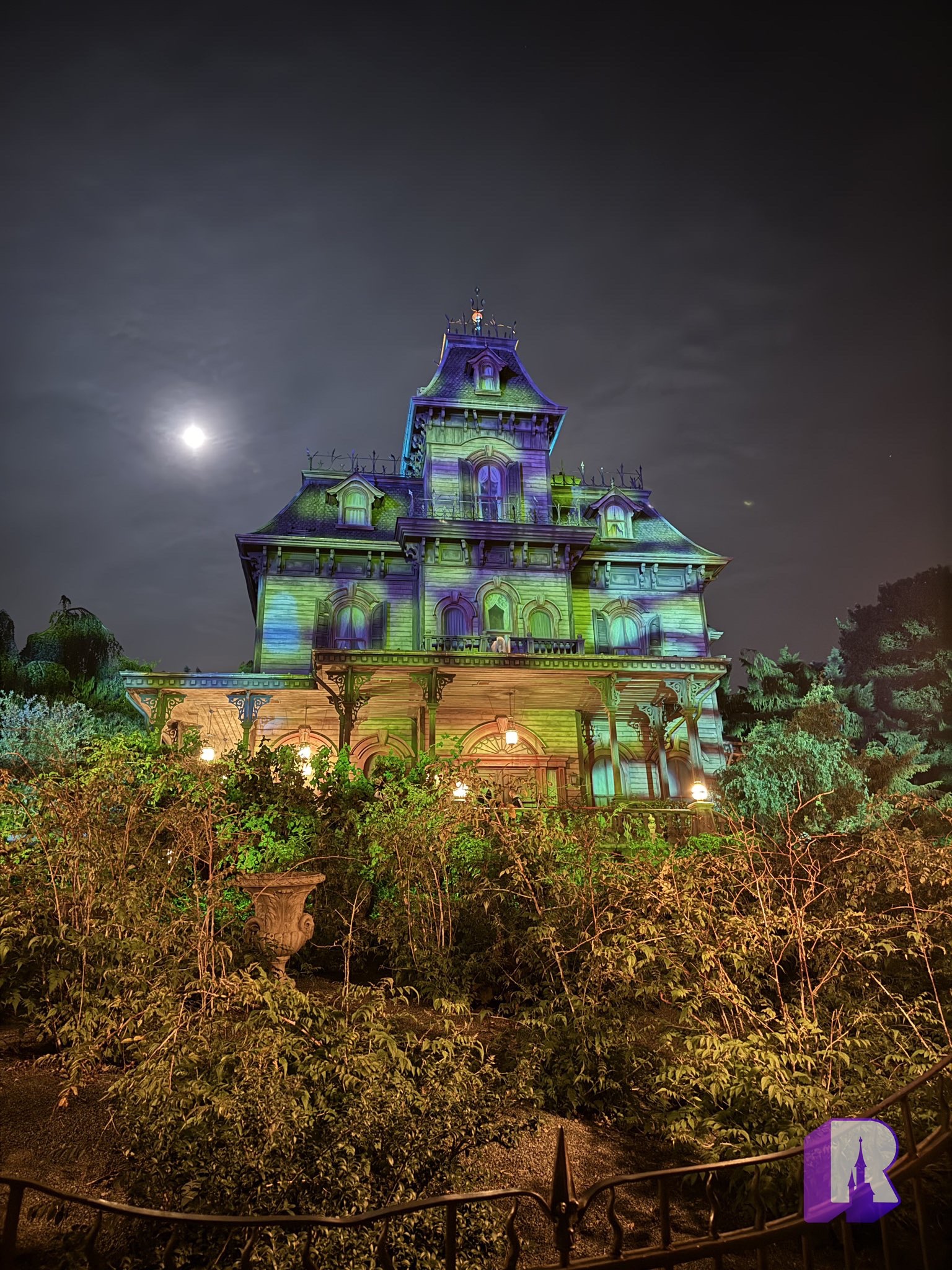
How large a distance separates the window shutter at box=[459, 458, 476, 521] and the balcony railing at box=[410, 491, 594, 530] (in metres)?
0.02

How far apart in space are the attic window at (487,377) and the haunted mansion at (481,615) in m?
0.06

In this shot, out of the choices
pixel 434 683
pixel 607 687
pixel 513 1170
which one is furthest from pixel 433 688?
pixel 513 1170

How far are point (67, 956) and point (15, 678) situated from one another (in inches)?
1012

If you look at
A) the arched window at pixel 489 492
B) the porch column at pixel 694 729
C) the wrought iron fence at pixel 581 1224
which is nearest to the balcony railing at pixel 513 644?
the porch column at pixel 694 729

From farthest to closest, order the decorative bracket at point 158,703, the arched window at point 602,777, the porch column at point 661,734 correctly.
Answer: the arched window at point 602,777 < the porch column at point 661,734 < the decorative bracket at point 158,703

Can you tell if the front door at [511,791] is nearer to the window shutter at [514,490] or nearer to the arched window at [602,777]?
the arched window at [602,777]

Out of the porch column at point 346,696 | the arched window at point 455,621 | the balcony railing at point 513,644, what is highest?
the arched window at point 455,621

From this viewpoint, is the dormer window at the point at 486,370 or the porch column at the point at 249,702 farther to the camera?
the dormer window at the point at 486,370

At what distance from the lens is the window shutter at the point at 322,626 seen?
23.5 meters

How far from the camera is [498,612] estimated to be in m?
A: 23.8

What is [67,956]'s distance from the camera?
6.43m

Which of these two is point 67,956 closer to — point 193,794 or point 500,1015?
point 193,794

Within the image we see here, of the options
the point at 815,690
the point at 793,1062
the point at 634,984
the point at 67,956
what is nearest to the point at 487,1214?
the point at 793,1062

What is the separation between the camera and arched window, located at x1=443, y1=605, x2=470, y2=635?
918 inches
